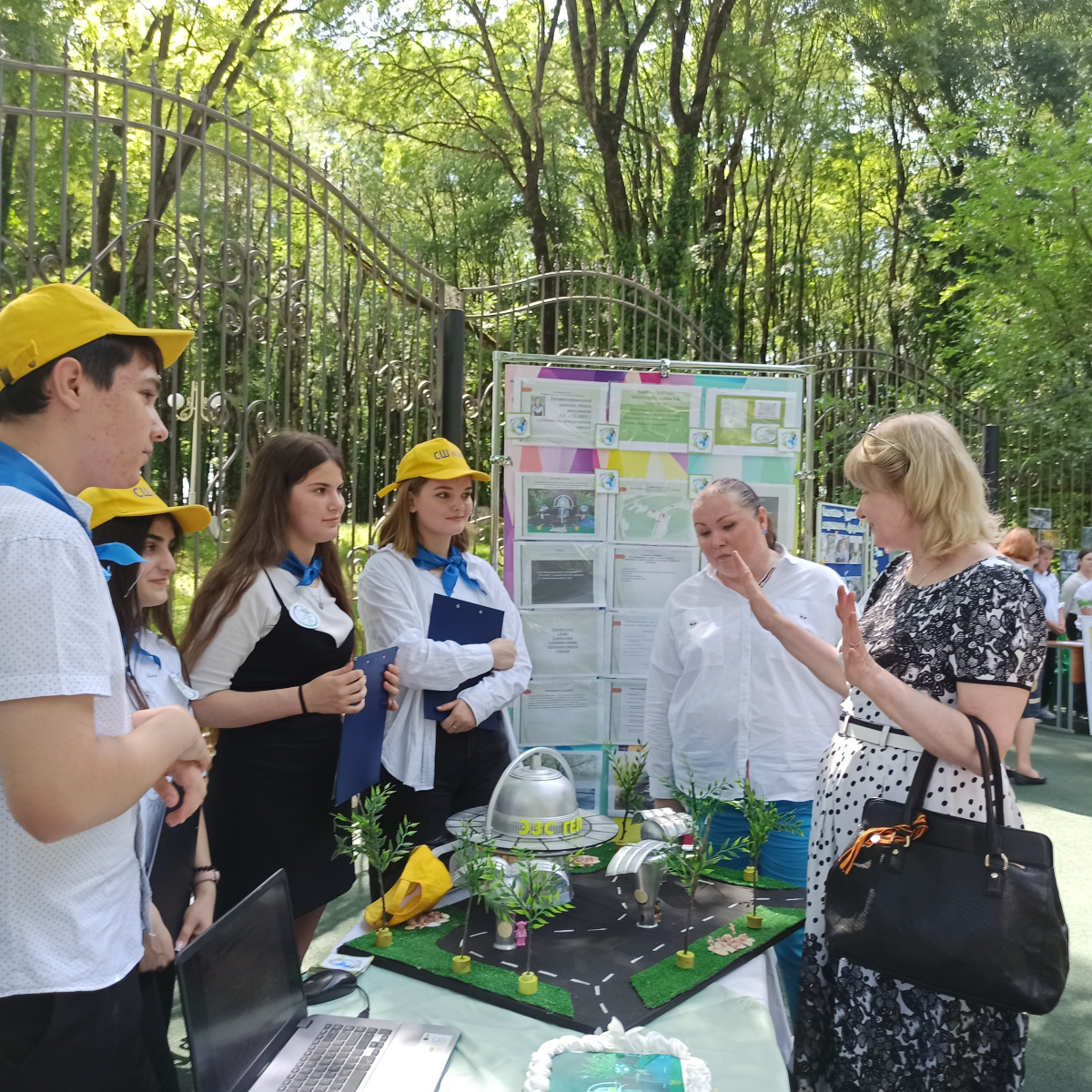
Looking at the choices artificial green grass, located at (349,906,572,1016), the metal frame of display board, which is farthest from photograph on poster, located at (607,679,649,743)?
artificial green grass, located at (349,906,572,1016)

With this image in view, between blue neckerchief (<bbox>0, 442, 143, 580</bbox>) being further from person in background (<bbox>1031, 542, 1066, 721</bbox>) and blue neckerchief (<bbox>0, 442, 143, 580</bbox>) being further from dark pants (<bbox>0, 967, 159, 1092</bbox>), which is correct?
Answer: person in background (<bbox>1031, 542, 1066, 721</bbox>)

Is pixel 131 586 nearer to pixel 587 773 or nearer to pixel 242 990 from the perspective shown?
pixel 242 990

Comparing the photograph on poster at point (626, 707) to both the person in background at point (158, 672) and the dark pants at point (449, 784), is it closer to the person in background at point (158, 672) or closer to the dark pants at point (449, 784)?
the dark pants at point (449, 784)

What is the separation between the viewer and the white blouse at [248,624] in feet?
7.39

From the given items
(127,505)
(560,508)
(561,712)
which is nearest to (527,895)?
Answer: (127,505)

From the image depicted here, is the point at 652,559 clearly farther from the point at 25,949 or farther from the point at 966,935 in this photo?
the point at 25,949

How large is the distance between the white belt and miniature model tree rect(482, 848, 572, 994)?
28.6 inches

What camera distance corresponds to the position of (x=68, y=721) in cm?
104

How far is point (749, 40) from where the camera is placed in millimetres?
11086

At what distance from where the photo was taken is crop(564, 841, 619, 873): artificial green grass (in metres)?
2.19

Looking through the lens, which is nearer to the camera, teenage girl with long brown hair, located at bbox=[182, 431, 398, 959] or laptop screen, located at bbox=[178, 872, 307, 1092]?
laptop screen, located at bbox=[178, 872, 307, 1092]

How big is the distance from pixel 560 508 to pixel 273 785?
1680 mm

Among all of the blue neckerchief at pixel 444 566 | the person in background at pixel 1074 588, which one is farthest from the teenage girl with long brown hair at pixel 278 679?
the person in background at pixel 1074 588

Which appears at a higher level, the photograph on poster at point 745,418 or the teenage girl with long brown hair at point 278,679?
the photograph on poster at point 745,418
